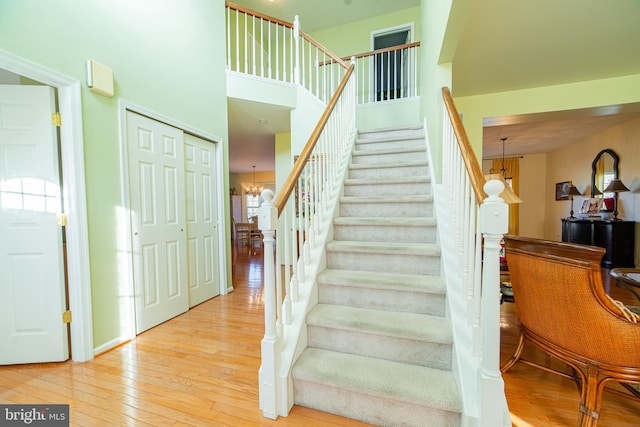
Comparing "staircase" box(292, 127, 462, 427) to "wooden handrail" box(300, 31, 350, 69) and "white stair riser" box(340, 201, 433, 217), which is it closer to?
"white stair riser" box(340, 201, 433, 217)

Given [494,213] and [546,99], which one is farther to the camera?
[546,99]

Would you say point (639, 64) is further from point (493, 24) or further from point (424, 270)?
point (424, 270)

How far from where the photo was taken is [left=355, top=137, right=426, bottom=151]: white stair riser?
125 inches

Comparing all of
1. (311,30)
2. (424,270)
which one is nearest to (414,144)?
(424,270)

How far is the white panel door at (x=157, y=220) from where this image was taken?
2.34 metres

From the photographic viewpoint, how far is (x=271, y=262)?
4.53 ft

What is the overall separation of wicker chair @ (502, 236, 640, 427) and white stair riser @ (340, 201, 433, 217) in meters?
0.90

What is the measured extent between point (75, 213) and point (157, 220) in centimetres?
67

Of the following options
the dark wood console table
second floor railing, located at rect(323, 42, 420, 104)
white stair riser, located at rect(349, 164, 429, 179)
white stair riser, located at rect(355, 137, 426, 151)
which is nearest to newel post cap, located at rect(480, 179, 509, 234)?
white stair riser, located at rect(349, 164, 429, 179)

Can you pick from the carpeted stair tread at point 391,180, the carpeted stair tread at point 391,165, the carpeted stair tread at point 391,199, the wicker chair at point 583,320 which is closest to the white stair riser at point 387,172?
the carpeted stair tread at point 391,165

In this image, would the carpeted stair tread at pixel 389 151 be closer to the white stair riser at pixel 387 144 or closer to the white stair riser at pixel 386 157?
the white stair riser at pixel 386 157

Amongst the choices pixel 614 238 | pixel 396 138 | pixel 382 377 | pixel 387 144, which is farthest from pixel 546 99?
pixel 382 377

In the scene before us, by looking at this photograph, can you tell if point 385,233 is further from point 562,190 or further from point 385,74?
point 562,190

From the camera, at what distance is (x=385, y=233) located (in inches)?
87.2
